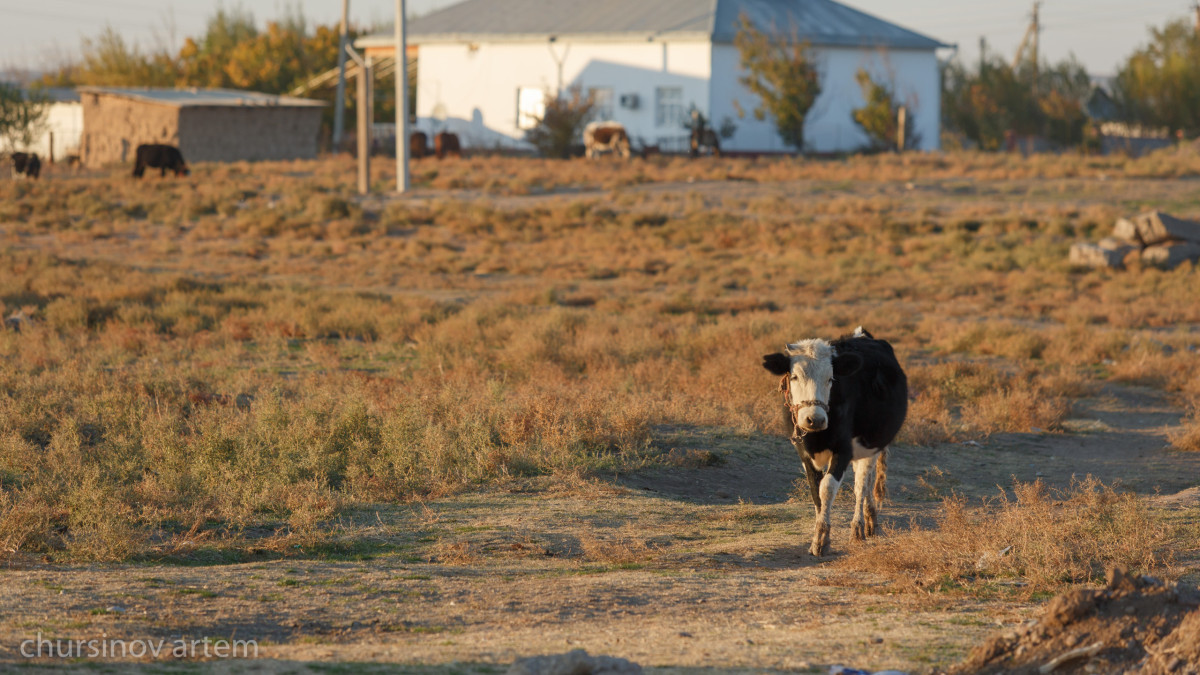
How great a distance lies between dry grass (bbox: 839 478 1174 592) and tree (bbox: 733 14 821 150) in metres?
43.3

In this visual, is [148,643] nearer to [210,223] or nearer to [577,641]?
[577,641]

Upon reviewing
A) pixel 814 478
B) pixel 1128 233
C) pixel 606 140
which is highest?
pixel 606 140

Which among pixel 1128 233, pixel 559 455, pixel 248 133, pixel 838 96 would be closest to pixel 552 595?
pixel 559 455

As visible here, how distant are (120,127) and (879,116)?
31.3m

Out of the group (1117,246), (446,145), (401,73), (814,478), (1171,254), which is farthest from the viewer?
(446,145)

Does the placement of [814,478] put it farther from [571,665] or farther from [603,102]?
[603,102]

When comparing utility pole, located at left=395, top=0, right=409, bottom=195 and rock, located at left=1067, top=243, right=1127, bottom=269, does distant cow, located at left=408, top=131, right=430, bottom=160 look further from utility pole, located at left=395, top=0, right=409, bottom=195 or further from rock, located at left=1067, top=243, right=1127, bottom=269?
rock, located at left=1067, top=243, right=1127, bottom=269

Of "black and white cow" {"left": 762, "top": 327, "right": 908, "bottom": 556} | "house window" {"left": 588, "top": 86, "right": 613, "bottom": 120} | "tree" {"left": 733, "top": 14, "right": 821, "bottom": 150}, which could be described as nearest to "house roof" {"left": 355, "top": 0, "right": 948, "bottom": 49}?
"tree" {"left": 733, "top": 14, "right": 821, "bottom": 150}

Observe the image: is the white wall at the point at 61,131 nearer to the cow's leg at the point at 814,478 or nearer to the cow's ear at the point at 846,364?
the cow's leg at the point at 814,478

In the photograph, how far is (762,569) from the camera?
677 cm

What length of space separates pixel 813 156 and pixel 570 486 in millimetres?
42858

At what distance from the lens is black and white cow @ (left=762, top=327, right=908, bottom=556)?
6.59 m

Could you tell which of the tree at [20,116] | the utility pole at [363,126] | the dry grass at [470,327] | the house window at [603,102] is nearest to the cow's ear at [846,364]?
the dry grass at [470,327]

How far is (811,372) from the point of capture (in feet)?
21.6
